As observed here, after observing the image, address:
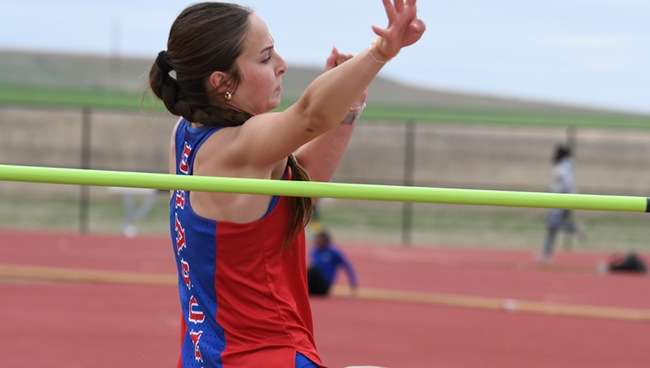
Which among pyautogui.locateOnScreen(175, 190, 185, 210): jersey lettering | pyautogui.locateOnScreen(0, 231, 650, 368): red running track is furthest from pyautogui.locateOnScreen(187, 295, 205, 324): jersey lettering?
pyautogui.locateOnScreen(0, 231, 650, 368): red running track

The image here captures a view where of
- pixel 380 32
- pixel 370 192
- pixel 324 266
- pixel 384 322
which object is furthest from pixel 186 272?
pixel 324 266

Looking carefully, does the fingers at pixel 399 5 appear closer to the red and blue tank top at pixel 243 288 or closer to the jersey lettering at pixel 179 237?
the red and blue tank top at pixel 243 288

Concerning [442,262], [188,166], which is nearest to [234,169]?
[188,166]

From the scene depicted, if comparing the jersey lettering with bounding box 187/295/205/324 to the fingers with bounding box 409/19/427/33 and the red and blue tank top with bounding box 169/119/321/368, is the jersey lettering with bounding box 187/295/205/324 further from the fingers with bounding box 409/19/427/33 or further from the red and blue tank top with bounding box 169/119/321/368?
the fingers with bounding box 409/19/427/33

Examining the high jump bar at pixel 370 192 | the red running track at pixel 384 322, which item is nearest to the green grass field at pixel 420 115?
the high jump bar at pixel 370 192

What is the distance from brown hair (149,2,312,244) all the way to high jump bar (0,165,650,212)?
0.33ft

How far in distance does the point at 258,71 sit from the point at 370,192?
448mm

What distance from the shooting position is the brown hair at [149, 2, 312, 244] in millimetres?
3043

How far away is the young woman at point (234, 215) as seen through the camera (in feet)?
9.99

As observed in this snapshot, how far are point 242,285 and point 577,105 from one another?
9125 cm

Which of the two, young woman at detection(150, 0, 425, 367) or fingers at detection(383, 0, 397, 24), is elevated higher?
fingers at detection(383, 0, 397, 24)

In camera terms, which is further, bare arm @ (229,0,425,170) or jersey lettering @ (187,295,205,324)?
jersey lettering @ (187,295,205,324)

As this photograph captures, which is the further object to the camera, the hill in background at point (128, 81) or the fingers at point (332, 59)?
the hill in background at point (128, 81)

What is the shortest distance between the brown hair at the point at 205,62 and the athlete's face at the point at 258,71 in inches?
0.7
